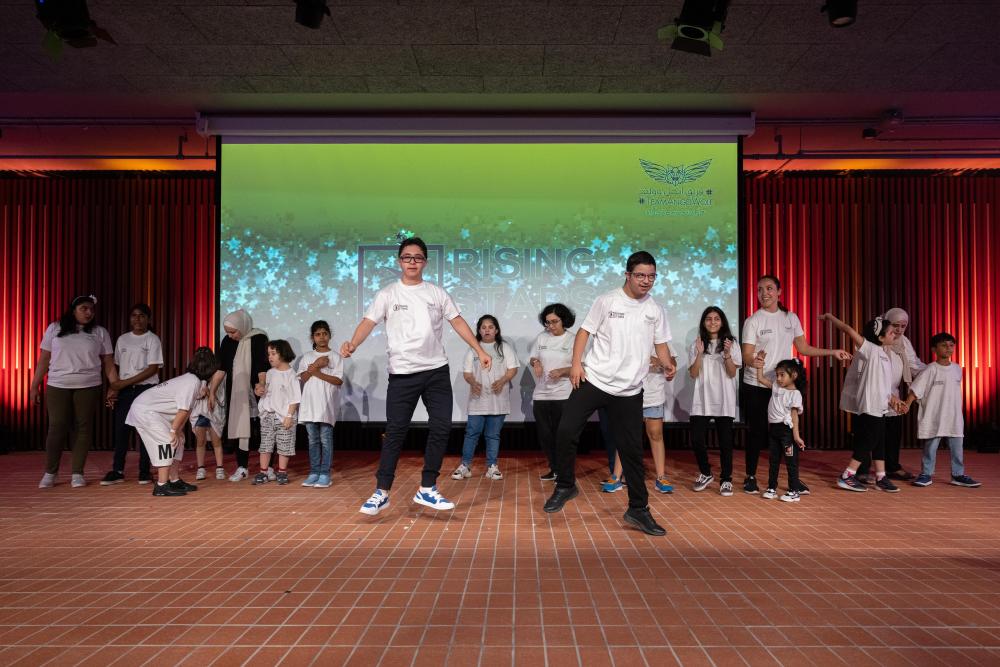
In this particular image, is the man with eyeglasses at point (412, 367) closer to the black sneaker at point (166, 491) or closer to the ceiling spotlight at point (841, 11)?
the black sneaker at point (166, 491)

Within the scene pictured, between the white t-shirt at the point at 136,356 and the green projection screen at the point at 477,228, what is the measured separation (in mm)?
1224

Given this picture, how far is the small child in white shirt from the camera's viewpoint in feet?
17.0

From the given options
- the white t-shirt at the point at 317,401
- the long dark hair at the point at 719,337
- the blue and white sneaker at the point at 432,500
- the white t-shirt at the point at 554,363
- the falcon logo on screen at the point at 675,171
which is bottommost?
the blue and white sneaker at the point at 432,500

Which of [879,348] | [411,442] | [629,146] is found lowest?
[411,442]

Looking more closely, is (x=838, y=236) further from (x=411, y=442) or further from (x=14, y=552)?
(x=14, y=552)

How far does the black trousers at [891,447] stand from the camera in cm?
518

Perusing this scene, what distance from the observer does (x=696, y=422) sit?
199 inches

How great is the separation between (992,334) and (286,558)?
8.60 m

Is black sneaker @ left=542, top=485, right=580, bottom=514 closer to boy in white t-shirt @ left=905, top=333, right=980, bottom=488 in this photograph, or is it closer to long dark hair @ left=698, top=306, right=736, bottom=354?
long dark hair @ left=698, top=306, right=736, bottom=354

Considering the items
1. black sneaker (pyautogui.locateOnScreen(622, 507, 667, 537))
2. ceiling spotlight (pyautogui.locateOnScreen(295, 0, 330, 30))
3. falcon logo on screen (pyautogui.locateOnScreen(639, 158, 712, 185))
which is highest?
ceiling spotlight (pyautogui.locateOnScreen(295, 0, 330, 30))

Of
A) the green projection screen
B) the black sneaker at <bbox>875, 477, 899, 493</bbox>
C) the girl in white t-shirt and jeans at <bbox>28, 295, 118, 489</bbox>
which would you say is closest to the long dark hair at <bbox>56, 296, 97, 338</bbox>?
the girl in white t-shirt and jeans at <bbox>28, 295, 118, 489</bbox>

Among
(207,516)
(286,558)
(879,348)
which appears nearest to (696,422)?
(879,348)

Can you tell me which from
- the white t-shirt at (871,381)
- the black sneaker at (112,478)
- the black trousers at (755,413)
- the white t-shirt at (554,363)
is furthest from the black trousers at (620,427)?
the black sneaker at (112,478)

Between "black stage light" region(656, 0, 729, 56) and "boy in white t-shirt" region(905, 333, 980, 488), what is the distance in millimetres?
3204
